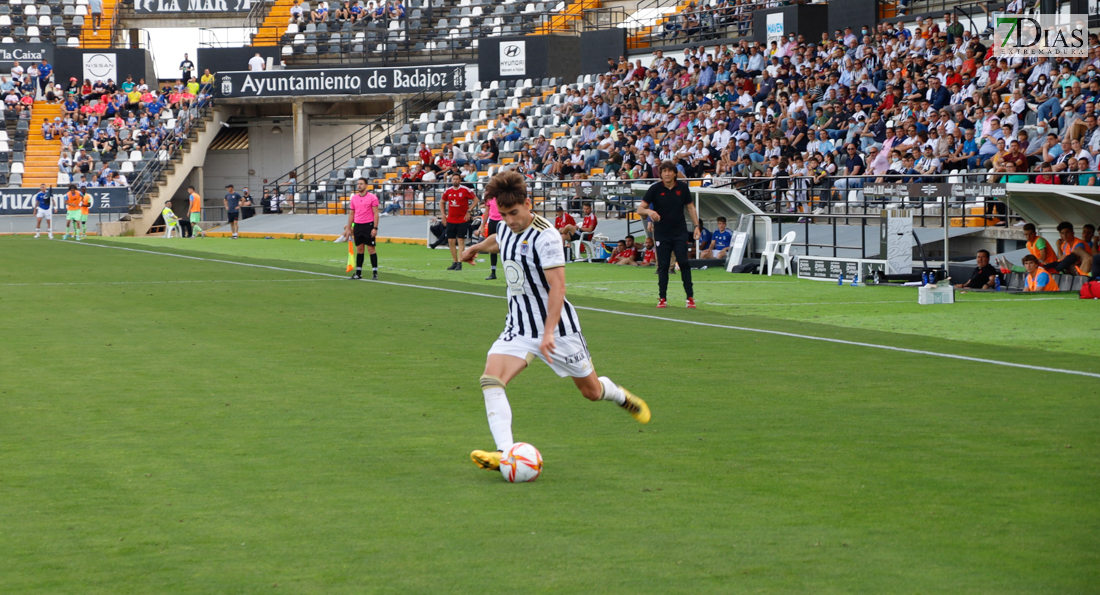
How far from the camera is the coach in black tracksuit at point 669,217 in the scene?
16172 mm

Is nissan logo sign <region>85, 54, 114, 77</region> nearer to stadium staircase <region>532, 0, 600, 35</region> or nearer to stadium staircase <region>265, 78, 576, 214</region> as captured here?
stadium staircase <region>265, 78, 576, 214</region>

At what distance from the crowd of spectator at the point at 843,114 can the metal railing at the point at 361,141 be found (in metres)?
11.5

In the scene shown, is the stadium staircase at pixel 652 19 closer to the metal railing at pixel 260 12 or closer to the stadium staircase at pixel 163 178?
the stadium staircase at pixel 163 178

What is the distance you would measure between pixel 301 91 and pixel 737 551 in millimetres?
49875

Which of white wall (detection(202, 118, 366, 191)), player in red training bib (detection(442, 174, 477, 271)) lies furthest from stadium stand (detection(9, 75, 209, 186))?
player in red training bib (detection(442, 174, 477, 271))

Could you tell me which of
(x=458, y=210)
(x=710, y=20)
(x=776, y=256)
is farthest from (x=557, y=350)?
(x=710, y=20)

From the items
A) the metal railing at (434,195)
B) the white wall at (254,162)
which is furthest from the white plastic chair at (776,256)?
the white wall at (254,162)

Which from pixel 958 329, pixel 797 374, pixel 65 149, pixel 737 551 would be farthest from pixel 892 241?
pixel 65 149

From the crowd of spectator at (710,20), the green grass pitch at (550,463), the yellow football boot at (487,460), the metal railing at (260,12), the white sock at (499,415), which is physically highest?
the metal railing at (260,12)

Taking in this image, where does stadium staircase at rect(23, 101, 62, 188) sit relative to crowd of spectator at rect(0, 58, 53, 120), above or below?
below

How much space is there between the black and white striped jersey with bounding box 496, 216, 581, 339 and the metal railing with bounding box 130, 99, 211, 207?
45.0 metres

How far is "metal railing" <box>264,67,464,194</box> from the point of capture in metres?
51.5

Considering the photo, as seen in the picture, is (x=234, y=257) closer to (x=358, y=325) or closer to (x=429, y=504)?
(x=358, y=325)

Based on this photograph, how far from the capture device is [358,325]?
14.2 meters
